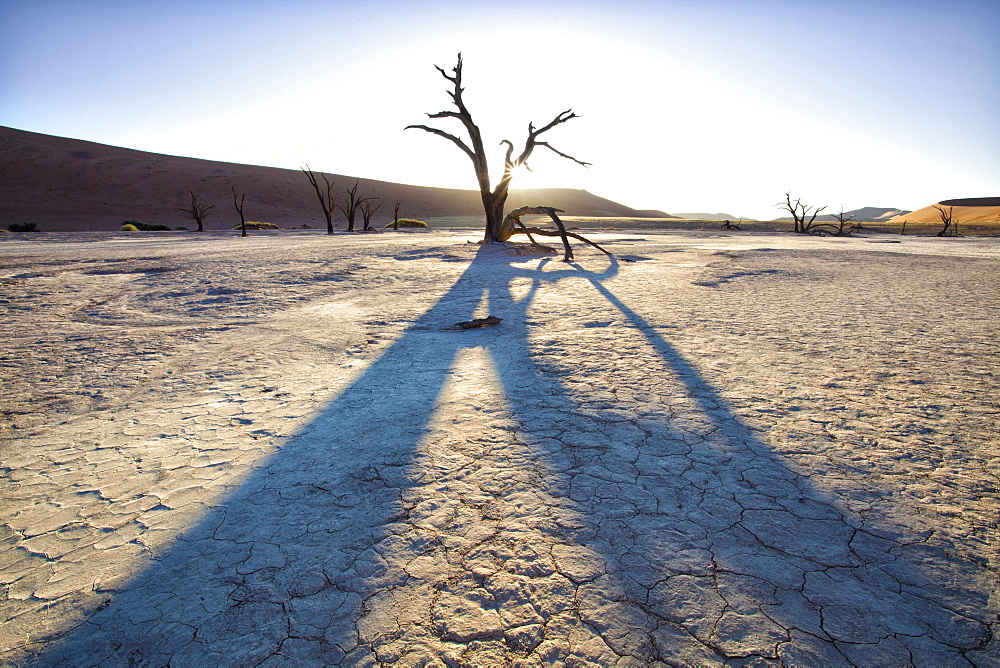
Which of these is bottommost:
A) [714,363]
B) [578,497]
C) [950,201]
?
[578,497]

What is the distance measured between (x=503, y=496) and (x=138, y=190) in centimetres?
5744

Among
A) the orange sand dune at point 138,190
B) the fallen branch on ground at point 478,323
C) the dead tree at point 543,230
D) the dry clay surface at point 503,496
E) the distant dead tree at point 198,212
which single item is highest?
the orange sand dune at point 138,190

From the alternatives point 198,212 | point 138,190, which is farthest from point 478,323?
point 138,190

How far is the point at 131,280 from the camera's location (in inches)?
291

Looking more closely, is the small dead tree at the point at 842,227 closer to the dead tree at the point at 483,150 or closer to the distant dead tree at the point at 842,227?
the distant dead tree at the point at 842,227

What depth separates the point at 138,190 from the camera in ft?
149

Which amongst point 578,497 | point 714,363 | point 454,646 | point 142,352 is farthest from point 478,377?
point 142,352

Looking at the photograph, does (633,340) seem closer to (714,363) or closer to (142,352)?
(714,363)

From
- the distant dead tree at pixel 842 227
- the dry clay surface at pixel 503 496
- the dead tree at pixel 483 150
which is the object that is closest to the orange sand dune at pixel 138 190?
the dead tree at pixel 483 150

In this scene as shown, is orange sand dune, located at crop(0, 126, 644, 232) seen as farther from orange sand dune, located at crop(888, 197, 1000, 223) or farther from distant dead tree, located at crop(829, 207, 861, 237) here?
orange sand dune, located at crop(888, 197, 1000, 223)

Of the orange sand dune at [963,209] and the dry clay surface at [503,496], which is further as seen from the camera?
the orange sand dune at [963,209]

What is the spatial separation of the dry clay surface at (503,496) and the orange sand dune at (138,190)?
35255 millimetres

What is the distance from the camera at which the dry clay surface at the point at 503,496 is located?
52.4 inches

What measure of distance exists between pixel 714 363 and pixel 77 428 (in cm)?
396
